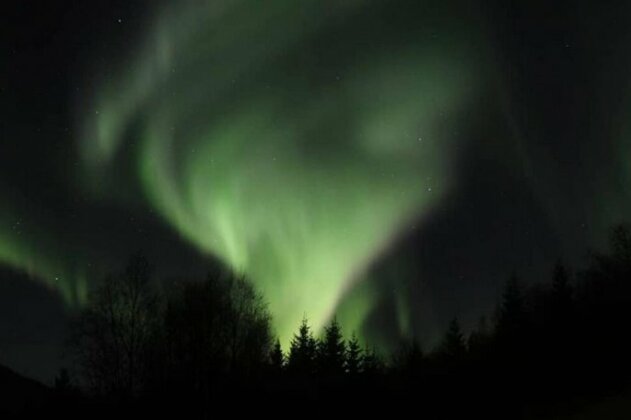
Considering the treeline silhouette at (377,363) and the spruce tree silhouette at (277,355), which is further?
the spruce tree silhouette at (277,355)

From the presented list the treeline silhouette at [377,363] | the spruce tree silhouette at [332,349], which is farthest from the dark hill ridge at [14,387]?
the spruce tree silhouette at [332,349]

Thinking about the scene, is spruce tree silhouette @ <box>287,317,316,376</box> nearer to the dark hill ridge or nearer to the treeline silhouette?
the treeline silhouette

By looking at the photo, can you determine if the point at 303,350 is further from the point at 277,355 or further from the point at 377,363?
the point at 377,363

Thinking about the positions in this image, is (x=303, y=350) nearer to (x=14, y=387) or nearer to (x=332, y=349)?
(x=332, y=349)

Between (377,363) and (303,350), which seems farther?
(303,350)

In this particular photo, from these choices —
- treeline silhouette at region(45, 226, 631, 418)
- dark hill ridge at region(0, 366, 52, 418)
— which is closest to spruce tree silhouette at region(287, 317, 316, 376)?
treeline silhouette at region(45, 226, 631, 418)

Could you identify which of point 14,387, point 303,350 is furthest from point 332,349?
point 14,387

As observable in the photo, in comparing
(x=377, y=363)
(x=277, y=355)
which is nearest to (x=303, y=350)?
(x=277, y=355)

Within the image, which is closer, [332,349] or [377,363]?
[377,363]

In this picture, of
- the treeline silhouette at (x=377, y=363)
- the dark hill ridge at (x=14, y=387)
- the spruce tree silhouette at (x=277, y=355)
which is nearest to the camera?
the treeline silhouette at (x=377, y=363)

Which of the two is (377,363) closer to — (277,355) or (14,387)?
(277,355)

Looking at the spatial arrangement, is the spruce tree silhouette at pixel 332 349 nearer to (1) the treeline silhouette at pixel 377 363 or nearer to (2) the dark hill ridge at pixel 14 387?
(1) the treeline silhouette at pixel 377 363

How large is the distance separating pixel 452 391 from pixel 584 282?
38082mm

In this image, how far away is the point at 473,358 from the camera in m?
33.5
